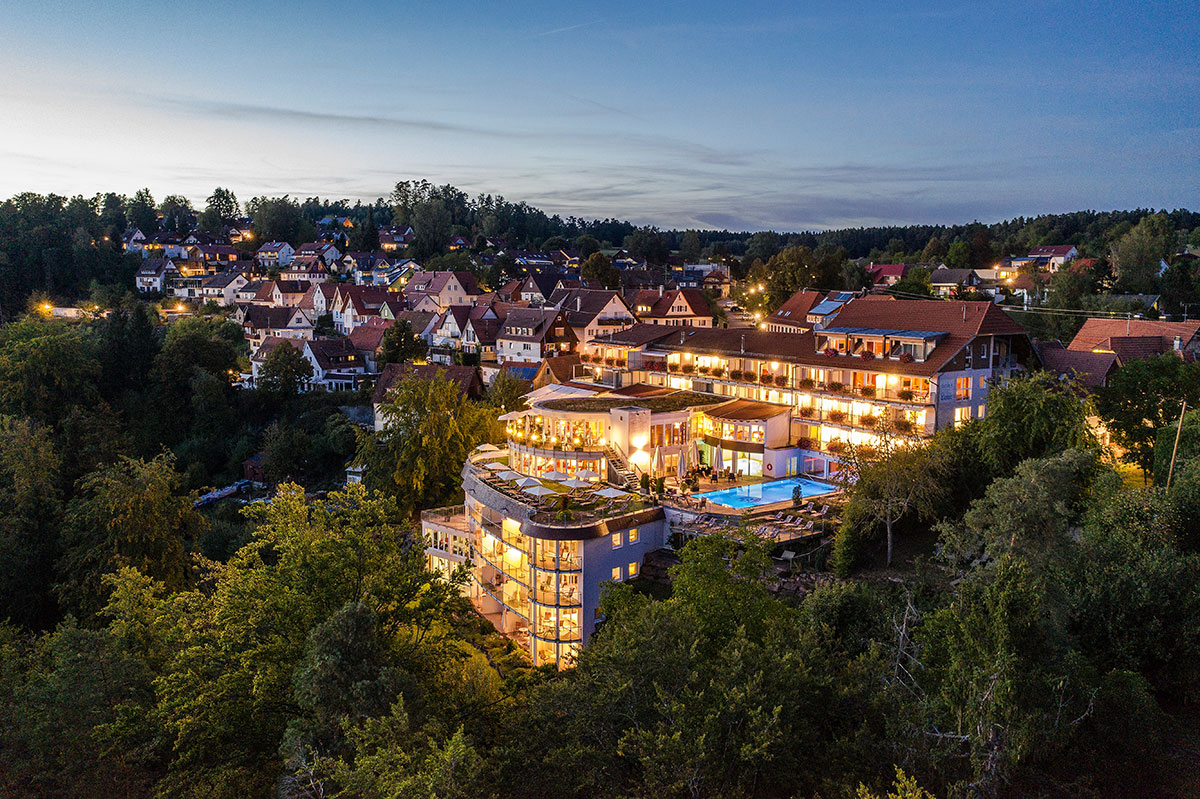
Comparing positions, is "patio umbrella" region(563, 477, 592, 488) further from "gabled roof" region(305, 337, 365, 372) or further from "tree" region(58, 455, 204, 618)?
"gabled roof" region(305, 337, 365, 372)

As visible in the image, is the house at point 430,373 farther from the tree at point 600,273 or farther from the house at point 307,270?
the house at point 307,270

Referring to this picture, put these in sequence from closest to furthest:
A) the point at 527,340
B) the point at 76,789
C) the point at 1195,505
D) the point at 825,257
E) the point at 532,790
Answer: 1. the point at 532,790
2. the point at 76,789
3. the point at 1195,505
4. the point at 527,340
5. the point at 825,257

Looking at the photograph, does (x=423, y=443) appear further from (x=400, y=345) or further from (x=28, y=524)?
(x=400, y=345)

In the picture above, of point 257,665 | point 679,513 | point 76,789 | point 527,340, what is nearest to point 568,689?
point 257,665

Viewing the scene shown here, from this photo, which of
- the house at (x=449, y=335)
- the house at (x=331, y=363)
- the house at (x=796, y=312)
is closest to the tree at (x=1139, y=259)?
the house at (x=796, y=312)

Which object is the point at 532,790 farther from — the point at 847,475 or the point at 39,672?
the point at 847,475

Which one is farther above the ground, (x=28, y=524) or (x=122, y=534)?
(x=122, y=534)

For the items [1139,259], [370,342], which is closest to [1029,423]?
[370,342]
